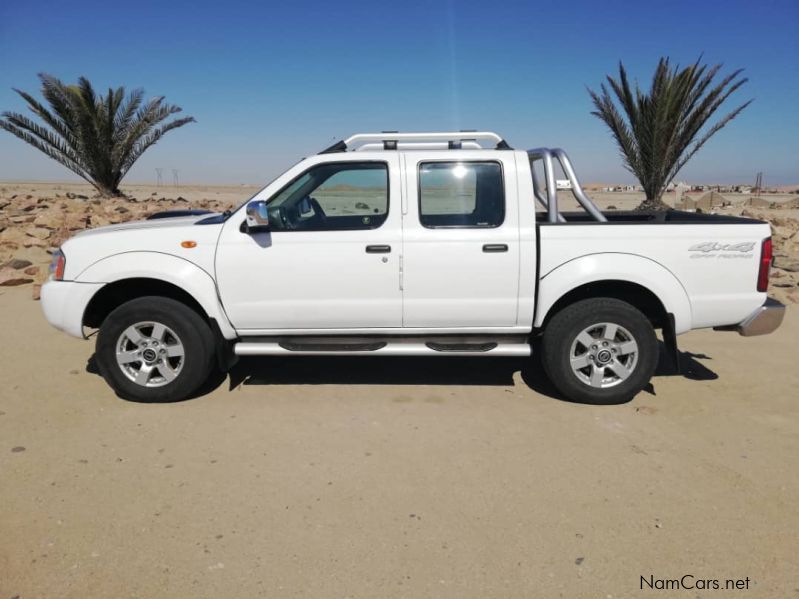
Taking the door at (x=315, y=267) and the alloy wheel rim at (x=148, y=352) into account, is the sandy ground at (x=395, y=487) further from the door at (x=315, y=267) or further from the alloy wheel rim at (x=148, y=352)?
the door at (x=315, y=267)

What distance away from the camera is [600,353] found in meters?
4.57

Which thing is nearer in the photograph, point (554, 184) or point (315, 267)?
point (315, 267)

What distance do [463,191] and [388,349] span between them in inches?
55.3

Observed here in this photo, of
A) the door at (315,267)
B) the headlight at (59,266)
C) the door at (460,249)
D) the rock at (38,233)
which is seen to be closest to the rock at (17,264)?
the rock at (38,233)

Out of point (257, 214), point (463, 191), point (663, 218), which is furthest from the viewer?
point (663, 218)

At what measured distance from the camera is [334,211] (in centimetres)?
589

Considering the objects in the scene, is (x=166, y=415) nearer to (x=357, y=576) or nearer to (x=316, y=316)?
(x=316, y=316)

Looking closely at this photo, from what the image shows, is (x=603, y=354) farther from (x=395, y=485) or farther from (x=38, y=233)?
(x=38, y=233)

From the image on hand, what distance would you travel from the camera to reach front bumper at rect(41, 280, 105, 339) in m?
4.62

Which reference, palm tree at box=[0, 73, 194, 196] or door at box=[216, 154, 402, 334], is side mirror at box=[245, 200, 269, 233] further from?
palm tree at box=[0, 73, 194, 196]

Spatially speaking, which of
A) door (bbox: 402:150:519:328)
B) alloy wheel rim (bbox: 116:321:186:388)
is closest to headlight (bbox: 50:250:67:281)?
alloy wheel rim (bbox: 116:321:186:388)

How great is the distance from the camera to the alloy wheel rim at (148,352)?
462cm

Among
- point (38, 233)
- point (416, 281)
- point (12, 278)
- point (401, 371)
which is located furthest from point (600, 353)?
point (38, 233)

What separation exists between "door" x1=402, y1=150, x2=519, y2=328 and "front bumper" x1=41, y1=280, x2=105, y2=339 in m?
2.46
